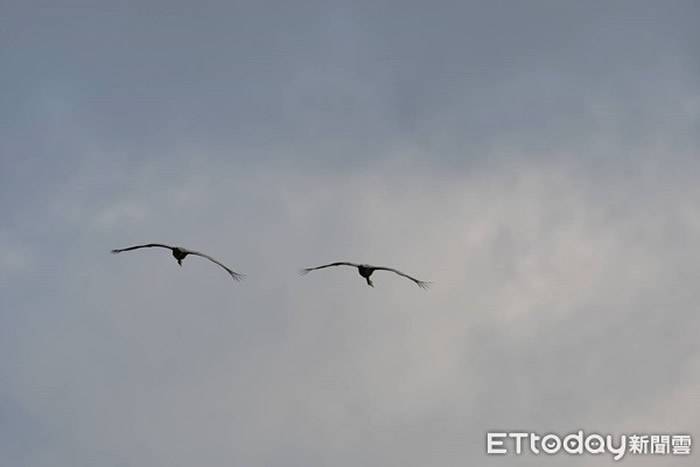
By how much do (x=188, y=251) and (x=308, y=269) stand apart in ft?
47.9

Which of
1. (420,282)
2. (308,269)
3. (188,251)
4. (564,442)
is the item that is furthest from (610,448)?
(188,251)

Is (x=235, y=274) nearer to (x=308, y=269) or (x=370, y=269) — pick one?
(x=308, y=269)

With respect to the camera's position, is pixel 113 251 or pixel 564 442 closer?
pixel 113 251

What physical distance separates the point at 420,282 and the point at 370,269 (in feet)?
39.1

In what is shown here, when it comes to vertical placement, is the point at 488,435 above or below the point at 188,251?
below

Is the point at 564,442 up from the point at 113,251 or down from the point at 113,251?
down

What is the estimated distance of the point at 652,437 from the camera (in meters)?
114

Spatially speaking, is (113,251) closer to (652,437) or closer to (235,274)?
(235,274)

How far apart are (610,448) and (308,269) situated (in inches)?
1249

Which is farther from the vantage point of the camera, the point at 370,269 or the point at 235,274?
the point at 370,269

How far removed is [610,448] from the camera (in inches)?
4363

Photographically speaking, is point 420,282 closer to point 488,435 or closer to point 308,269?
point 308,269

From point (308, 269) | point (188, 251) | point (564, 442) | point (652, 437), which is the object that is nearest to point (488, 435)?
point (564, 442)

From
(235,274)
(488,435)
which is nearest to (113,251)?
(235,274)
